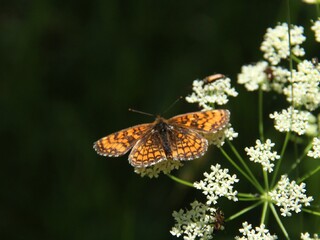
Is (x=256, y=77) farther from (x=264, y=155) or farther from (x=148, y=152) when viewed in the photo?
(x=148, y=152)

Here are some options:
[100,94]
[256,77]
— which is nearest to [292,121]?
[256,77]

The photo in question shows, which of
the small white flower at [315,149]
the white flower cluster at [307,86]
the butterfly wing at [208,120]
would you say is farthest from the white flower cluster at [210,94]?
the small white flower at [315,149]

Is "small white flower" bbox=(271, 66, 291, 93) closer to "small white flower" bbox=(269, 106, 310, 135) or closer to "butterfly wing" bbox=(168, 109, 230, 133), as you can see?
"small white flower" bbox=(269, 106, 310, 135)

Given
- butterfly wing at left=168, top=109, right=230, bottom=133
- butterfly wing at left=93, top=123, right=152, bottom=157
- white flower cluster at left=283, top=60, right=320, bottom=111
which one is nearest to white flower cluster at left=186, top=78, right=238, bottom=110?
butterfly wing at left=168, top=109, right=230, bottom=133

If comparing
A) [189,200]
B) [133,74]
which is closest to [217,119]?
[189,200]

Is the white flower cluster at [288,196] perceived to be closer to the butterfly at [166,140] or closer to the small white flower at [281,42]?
the butterfly at [166,140]
